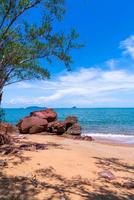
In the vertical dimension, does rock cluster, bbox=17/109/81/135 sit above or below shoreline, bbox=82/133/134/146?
above

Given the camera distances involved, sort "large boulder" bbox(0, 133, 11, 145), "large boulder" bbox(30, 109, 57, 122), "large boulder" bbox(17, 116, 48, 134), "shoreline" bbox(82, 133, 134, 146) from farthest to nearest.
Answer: "large boulder" bbox(30, 109, 57, 122)
"shoreline" bbox(82, 133, 134, 146)
"large boulder" bbox(17, 116, 48, 134)
"large boulder" bbox(0, 133, 11, 145)

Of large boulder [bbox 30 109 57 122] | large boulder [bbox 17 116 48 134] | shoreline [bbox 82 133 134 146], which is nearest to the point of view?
large boulder [bbox 17 116 48 134]

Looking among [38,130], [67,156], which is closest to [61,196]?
[67,156]

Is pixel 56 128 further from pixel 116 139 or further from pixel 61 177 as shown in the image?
pixel 61 177

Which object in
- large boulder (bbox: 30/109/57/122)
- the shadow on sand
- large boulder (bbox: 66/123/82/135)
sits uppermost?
large boulder (bbox: 30/109/57/122)

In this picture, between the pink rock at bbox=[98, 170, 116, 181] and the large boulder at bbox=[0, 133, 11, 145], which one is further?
the large boulder at bbox=[0, 133, 11, 145]

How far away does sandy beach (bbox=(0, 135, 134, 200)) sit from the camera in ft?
39.3

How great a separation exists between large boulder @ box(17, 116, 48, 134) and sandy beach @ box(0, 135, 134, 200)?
17.4 metres

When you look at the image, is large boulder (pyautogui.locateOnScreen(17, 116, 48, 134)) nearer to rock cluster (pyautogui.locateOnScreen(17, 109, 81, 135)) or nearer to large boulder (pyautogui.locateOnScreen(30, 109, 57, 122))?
rock cluster (pyautogui.locateOnScreen(17, 109, 81, 135))

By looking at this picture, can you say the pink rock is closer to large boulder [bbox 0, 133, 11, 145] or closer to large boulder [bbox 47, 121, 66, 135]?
large boulder [bbox 0, 133, 11, 145]

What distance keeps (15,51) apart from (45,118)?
21.5 m

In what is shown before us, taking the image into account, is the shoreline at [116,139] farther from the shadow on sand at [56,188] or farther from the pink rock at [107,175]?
the shadow on sand at [56,188]

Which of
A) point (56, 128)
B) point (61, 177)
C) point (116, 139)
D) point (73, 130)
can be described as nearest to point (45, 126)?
point (56, 128)

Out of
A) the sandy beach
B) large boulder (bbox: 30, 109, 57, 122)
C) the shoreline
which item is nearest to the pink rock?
the sandy beach
